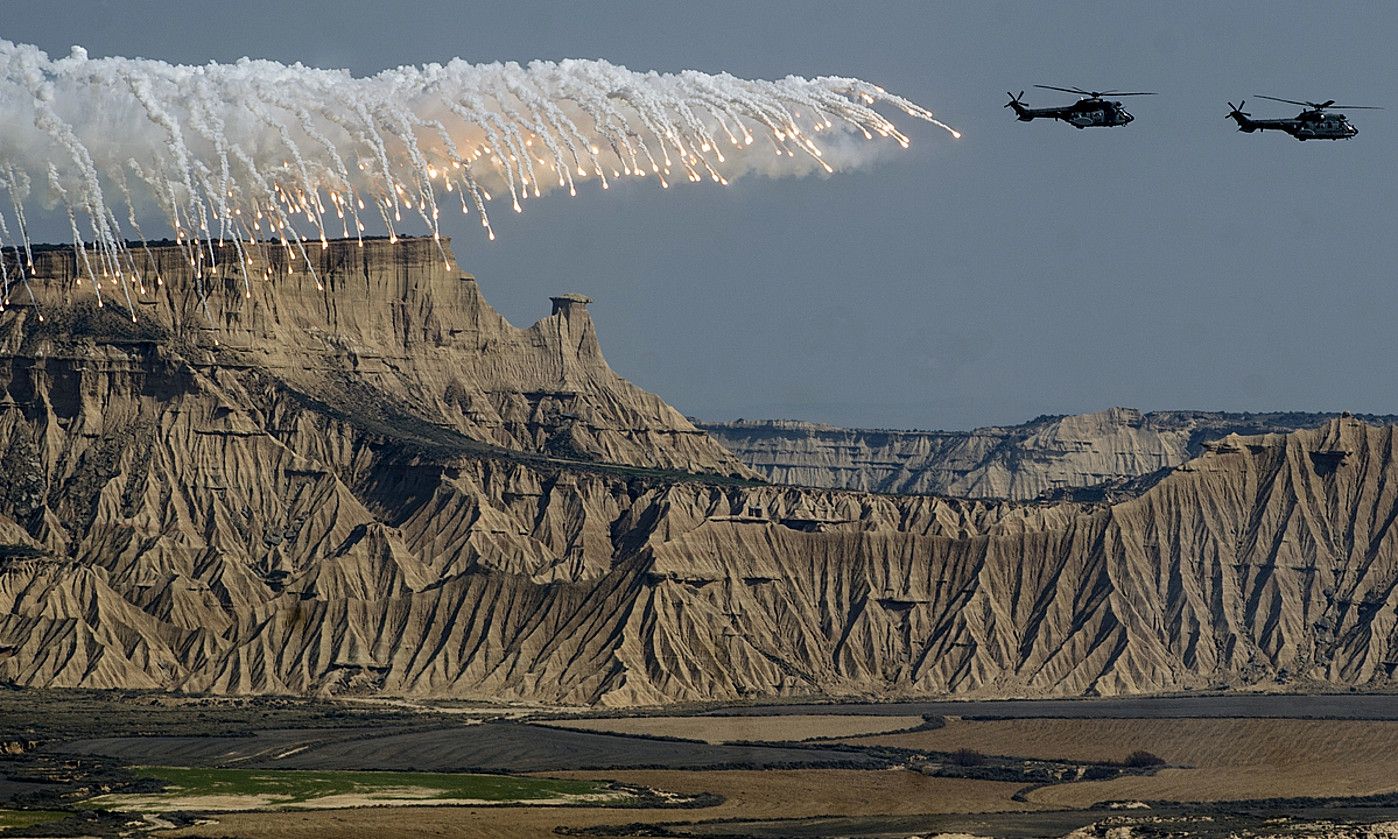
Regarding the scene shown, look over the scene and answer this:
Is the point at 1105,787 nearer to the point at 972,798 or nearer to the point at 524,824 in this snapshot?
the point at 972,798

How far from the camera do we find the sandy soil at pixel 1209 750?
15725 cm

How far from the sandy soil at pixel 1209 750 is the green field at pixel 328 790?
2584cm

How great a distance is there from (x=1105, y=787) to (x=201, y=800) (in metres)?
48.2

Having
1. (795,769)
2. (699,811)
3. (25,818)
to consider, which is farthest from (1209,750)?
(25,818)

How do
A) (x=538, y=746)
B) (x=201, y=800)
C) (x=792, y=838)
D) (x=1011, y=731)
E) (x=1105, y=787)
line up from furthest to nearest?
(x=1011, y=731) < (x=538, y=746) < (x=1105, y=787) < (x=201, y=800) < (x=792, y=838)

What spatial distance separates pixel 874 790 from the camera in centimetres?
15575

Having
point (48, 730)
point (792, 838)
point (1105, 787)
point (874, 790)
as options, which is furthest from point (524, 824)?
point (48, 730)

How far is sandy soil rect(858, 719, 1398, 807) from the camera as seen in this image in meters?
157

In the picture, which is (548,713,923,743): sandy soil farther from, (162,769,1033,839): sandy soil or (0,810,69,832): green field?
(0,810,69,832): green field

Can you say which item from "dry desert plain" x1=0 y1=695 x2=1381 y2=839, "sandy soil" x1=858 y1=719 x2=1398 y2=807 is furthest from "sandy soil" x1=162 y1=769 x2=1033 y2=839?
"sandy soil" x1=858 y1=719 x2=1398 y2=807

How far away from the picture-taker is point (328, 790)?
151750 mm

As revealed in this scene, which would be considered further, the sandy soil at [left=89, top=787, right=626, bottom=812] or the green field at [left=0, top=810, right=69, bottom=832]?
the sandy soil at [left=89, top=787, right=626, bottom=812]

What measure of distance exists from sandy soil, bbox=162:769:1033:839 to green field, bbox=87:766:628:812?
3844 millimetres

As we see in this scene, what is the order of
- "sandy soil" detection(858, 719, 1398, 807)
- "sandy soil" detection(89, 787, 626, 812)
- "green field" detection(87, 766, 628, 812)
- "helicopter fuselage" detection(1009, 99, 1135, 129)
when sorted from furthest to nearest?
"sandy soil" detection(858, 719, 1398, 807) → "green field" detection(87, 766, 628, 812) → "sandy soil" detection(89, 787, 626, 812) → "helicopter fuselage" detection(1009, 99, 1135, 129)
